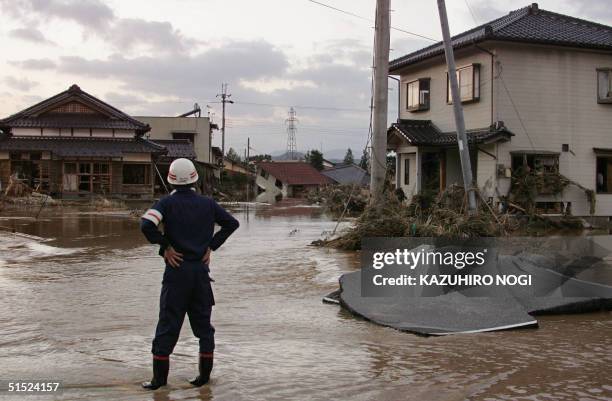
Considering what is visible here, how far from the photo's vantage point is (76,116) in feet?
132

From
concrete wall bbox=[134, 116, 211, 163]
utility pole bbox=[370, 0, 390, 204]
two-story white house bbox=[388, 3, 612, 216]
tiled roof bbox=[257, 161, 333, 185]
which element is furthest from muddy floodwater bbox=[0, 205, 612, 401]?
tiled roof bbox=[257, 161, 333, 185]

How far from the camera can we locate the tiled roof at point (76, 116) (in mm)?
39434

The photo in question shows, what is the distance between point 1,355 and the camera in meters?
5.64

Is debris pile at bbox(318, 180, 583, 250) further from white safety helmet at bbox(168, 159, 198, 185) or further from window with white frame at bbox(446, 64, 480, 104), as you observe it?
white safety helmet at bbox(168, 159, 198, 185)

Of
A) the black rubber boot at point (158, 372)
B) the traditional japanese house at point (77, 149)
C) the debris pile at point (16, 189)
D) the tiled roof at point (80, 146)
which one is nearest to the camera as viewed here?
the black rubber boot at point (158, 372)

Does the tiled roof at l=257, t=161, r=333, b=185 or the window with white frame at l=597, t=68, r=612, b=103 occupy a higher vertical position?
the window with white frame at l=597, t=68, r=612, b=103

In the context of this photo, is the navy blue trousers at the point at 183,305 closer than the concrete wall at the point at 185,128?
Yes

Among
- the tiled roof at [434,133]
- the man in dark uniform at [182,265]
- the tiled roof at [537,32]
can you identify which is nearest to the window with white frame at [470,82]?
the tiled roof at [537,32]

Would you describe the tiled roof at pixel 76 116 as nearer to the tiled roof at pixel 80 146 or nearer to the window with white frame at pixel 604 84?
the tiled roof at pixel 80 146

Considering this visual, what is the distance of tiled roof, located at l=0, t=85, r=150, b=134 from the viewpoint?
129 ft

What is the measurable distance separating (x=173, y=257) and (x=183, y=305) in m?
0.37

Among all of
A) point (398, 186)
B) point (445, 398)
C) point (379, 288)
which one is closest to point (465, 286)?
point (379, 288)

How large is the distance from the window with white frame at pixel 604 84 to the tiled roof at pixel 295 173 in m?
36.7

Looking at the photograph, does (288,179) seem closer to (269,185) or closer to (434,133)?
(269,185)
